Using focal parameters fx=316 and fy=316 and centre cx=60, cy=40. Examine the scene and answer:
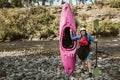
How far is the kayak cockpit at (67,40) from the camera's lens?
1041 cm

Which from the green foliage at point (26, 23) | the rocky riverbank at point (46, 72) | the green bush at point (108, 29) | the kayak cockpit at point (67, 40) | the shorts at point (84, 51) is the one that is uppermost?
the kayak cockpit at point (67, 40)

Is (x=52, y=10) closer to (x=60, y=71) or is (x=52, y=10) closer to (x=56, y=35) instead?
(x=56, y=35)

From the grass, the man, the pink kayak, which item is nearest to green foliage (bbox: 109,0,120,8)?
the grass

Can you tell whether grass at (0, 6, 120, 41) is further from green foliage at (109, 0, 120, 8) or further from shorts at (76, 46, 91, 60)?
shorts at (76, 46, 91, 60)

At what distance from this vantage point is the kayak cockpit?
410 inches

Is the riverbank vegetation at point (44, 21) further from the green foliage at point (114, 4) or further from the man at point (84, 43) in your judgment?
the man at point (84, 43)

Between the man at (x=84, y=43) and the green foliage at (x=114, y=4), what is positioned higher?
the man at (x=84, y=43)

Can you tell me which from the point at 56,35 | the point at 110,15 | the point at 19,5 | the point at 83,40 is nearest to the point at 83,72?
the point at 83,40

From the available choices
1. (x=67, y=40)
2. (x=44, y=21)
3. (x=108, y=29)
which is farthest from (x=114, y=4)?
(x=67, y=40)

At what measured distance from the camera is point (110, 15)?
56344 millimetres

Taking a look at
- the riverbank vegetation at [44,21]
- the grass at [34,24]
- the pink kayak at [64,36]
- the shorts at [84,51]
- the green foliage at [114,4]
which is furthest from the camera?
the green foliage at [114,4]

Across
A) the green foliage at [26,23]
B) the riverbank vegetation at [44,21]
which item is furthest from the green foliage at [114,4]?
the green foliage at [26,23]

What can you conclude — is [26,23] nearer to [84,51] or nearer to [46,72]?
[46,72]

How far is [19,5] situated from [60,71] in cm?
6070
